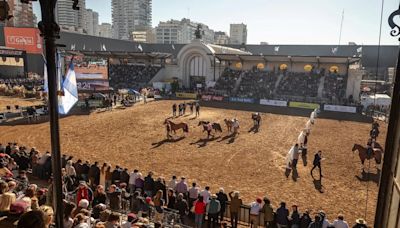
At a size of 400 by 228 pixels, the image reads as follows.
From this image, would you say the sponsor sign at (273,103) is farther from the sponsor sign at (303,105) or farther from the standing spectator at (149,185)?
the standing spectator at (149,185)

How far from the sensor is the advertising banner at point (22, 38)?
→ 213 feet

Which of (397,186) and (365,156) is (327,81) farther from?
(397,186)

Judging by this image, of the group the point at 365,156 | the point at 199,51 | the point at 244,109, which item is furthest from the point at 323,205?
the point at 199,51

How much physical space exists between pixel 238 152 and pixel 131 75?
4636 centimetres

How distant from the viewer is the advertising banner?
213 ft

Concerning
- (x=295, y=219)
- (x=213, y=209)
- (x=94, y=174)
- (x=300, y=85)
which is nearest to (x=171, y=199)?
(x=213, y=209)

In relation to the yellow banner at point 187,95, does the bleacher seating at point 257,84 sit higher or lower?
higher

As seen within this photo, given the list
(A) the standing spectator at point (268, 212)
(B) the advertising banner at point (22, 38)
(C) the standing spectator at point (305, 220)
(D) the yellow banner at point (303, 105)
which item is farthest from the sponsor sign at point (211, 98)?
(B) the advertising banner at point (22, 38)

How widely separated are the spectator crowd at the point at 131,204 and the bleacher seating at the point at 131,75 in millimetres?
46391

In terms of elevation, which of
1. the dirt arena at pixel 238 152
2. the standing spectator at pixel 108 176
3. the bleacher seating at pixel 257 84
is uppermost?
the bleacher seating at pixel 257 84

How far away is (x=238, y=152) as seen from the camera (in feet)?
69.0

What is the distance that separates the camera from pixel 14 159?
51.0 feet

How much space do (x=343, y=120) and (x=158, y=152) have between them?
22.5 m

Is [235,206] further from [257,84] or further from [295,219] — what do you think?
[257,84]
